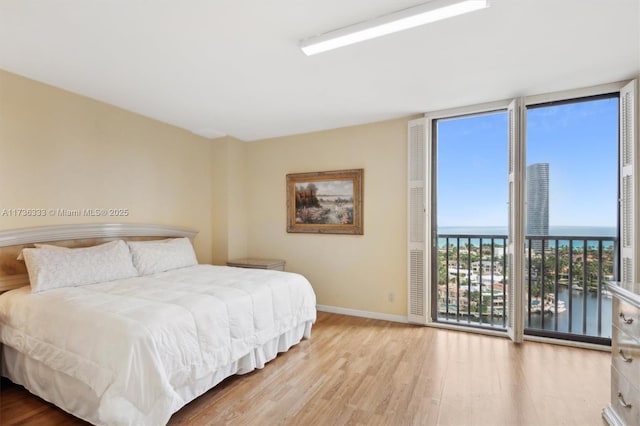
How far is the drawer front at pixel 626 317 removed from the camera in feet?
5.68

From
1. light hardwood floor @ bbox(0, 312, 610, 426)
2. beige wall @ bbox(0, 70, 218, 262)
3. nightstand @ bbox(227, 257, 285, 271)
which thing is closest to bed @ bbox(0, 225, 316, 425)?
light hardwood floor @ bbox(0, 312, 610, 426)

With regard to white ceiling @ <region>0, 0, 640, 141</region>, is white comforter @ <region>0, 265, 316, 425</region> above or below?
below

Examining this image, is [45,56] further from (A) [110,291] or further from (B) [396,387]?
(B) [396,387]

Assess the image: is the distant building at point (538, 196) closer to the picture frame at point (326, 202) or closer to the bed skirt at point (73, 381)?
the picture frame at point (326, 202)

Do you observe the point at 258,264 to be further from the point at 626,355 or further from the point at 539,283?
the point at 626,355

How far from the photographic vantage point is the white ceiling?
1.85m

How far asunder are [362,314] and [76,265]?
311 cm

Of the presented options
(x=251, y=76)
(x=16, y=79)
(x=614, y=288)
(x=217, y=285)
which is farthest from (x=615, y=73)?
(x=16, y=79)

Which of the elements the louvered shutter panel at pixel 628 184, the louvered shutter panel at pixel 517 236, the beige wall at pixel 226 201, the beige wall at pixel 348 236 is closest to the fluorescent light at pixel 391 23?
the louvered shutter panel at pixel 517 236

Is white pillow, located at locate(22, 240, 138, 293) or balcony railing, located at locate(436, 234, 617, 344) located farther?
balcony railing, located at locate(436, 234, 617, 344)

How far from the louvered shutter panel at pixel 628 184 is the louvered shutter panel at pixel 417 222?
1.73 m

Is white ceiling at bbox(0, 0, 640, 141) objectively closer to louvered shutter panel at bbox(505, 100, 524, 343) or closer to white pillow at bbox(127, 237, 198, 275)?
louvered shutter panel at bbox(505, 100, 524, 343)

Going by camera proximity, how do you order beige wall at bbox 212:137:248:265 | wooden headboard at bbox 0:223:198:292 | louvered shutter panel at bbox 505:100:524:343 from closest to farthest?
wooden headboard at bbox 0:223:198:292 → louvered shutter panel at bbox 505:100:524:343 → beige wall at bbox 212:137:248:265

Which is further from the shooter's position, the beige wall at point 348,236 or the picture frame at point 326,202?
the picture frame at point 326,202
